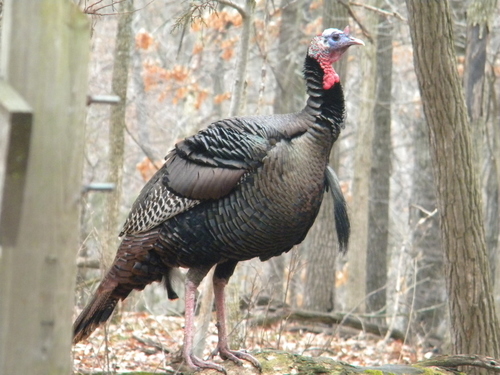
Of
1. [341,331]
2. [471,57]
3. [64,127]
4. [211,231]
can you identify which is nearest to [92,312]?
[211,231]

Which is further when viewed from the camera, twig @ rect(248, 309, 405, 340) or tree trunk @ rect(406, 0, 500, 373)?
twig @ rect(248, 309, 405, 340)

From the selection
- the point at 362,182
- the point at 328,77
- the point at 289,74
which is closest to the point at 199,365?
the point at 328,77

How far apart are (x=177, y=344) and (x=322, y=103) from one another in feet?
10.6

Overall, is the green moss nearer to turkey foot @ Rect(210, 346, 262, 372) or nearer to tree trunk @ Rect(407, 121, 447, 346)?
turkey foot @ Rect(210, 346, 262, 372)

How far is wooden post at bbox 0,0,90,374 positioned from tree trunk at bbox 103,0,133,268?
193 inches

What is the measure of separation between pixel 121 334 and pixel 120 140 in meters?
2.04

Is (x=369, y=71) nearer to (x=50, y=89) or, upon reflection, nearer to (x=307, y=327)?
(x=307, y=327)

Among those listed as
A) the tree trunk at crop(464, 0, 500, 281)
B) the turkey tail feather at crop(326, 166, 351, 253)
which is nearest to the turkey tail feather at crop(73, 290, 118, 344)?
the turkey tail feather at crop(326, 166, 351, 253)

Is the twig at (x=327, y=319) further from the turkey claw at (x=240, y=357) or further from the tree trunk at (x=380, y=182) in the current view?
the tree trunk at (x=380, y=182)

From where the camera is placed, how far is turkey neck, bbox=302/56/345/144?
4.67 metres

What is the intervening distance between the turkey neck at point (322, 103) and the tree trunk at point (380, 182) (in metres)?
8.27

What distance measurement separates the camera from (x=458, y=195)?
548 centimetres

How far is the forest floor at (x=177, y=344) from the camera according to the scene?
5.82m

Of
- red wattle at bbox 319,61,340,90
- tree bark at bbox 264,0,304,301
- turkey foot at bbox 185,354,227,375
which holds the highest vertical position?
tree bark at bbox 264,0,304,301
